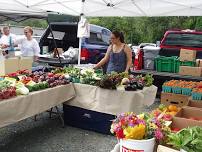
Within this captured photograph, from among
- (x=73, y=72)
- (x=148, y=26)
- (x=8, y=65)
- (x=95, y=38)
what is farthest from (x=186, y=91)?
(x=148, y=26)

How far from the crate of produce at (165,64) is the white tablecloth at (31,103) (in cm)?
337

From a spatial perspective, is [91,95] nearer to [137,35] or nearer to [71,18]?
[71,18]

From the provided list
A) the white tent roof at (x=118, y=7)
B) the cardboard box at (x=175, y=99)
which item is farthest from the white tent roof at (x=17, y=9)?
the cardboard box at (x=175, y=99)

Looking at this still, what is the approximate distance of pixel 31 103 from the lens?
4.28 m

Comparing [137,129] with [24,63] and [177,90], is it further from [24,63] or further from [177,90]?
[24,63]

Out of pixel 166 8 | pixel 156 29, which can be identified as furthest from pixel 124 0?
pixel 156 29

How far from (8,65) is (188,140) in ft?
15.9

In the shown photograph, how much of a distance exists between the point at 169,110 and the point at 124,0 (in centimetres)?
412

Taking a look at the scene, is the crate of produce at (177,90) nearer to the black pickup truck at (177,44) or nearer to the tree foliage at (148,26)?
the black pickup truck at (177,44)

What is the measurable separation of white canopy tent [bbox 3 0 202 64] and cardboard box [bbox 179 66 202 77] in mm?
1430

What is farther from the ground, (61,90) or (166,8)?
(166,8)

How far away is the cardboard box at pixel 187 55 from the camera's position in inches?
297

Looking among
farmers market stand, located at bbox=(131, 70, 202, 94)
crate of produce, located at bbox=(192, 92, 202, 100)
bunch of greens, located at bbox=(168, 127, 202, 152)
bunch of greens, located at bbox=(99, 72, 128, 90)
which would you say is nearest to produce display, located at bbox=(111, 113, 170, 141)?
bunch of greens, located at bbox=(168, 127, 202, 152)

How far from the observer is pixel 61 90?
499 centimetres
